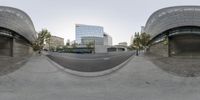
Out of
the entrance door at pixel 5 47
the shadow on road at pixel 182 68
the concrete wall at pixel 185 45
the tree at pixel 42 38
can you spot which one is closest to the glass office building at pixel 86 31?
the tree at pixel 42 38

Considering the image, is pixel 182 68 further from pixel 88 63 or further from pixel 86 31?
pixel 86 31

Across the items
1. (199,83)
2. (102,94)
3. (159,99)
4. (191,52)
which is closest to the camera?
(159,99)

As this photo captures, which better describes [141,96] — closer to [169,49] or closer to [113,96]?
[113,96]

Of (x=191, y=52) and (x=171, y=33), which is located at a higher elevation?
(x=171, y=33)

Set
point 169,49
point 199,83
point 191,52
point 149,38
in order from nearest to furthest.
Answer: point 199,83 → point 191,52 → point 169,49 → point 149,38

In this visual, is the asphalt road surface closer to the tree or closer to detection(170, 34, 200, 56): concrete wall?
detection(170, 34, 200, 56): concrete wall

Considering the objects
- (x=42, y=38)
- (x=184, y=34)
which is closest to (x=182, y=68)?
(x=184, y=34)

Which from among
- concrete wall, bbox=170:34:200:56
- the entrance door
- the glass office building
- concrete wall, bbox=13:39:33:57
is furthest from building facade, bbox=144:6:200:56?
the glass office building

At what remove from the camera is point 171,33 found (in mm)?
35219

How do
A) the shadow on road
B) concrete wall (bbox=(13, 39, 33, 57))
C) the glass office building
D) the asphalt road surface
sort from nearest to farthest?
the shadow on road, the asphalt road surface, concrete wall (bbox=(13, 39, 33, 57)), the glass office building

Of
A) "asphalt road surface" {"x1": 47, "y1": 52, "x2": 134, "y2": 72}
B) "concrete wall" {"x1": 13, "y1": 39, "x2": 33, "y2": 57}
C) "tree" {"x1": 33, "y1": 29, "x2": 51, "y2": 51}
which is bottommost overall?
"asphalt road surface" {"x1": 47, "y1": 52, "x2": 134, "y2": 72}

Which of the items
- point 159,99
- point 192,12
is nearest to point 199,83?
point 159,99

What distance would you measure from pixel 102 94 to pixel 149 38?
44521 millimetres

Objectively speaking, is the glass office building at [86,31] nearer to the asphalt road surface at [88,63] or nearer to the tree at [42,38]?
the tree at [42,38]
